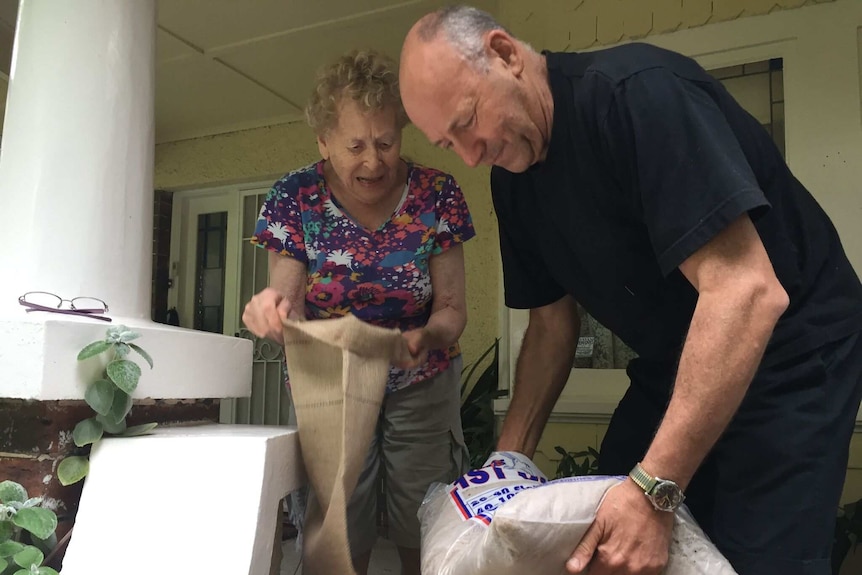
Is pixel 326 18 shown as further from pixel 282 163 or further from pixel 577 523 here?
pixel 577 523

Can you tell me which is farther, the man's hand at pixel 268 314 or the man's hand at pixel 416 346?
the man's hand at pixel 416 346

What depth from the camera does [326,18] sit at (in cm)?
305

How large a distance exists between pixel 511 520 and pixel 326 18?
280 cm

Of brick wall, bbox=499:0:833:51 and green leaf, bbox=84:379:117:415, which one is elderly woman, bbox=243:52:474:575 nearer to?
green leaf, bbox=84:379:117:415

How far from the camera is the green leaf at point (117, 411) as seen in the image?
3.37 ft

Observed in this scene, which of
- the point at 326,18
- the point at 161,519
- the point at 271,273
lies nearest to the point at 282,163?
the point at 326,18

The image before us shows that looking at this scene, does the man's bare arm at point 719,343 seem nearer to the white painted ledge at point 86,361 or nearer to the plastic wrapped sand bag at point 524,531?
the plastic wrapped sand bag at point 524,531

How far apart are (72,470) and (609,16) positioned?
2.67 metres

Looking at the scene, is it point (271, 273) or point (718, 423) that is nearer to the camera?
point (718, 423)

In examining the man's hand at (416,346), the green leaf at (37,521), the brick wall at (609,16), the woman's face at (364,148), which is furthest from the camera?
the brick wall at (609,16)

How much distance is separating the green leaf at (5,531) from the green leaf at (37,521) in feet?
0.07

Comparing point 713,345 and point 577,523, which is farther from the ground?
point 713,345

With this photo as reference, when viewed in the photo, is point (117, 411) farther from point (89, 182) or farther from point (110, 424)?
point (89, 182)

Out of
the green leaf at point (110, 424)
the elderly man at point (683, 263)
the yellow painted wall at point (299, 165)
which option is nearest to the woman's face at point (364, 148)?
the elderly man at point (683, 263)
